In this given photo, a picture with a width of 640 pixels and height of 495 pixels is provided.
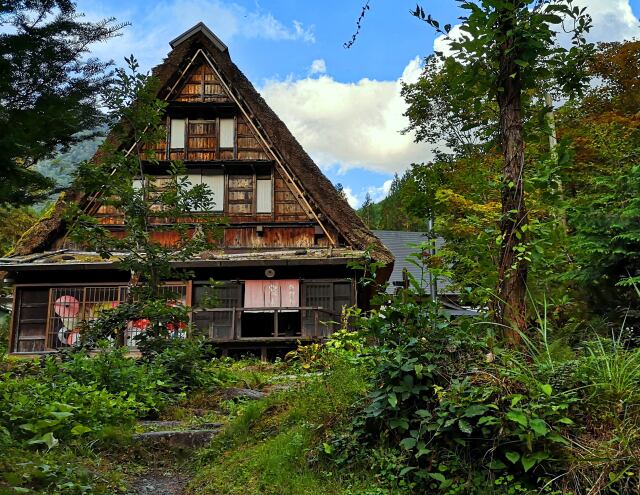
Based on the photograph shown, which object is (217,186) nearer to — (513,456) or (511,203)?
(511,203)

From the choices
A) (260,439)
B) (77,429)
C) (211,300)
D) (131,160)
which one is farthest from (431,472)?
(131,160)

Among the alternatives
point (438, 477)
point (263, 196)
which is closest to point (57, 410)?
point (438, 477)

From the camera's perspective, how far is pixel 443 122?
1827 cm

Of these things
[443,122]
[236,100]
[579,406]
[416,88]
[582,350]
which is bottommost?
[579,406]

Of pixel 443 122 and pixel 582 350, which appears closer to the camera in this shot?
pixel 582 350

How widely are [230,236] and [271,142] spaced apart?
2487 mm

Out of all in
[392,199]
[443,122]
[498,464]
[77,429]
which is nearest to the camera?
[498,464]

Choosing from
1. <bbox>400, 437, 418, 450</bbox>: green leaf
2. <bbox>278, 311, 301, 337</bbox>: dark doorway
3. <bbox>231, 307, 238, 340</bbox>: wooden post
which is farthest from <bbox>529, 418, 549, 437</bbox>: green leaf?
<bbox>278, 311, 301, 337</bbox>: dark doorway

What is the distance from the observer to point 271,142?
43.2 feet

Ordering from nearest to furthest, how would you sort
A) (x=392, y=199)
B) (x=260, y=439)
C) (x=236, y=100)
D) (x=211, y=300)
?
(x=260, y=439) < (x=211, y=300) < (x=236, y=100) < (x=392, y=199)

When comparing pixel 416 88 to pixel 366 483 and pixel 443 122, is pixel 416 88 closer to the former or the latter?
pixel 443 122

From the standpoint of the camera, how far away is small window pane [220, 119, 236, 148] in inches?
528

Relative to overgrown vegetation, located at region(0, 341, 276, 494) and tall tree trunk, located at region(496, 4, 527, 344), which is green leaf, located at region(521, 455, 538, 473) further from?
overgrown vegetation, located at region(0, 341, 276, 494)

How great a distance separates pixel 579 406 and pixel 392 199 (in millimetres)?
44341
